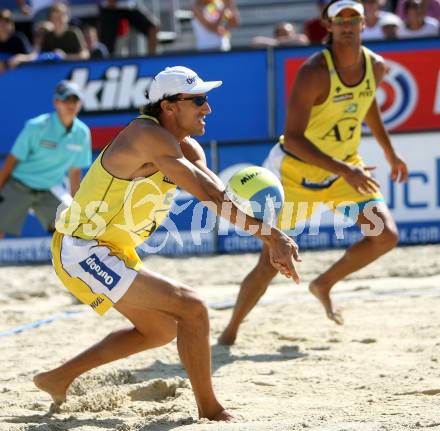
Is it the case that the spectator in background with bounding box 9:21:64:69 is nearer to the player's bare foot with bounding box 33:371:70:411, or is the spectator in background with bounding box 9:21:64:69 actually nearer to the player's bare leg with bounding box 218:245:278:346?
the player's bare leg with bounding box 218:245:278:346

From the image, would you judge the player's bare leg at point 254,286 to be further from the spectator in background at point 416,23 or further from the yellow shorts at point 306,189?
the spectator in background at point 416,23

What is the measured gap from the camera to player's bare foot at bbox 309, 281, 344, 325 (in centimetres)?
662

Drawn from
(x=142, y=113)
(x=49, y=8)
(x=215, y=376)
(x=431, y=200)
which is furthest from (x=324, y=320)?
(x=49, y=8)

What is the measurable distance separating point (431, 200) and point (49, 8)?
5401 mm

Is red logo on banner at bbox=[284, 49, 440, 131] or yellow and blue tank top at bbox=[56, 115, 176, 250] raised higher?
red logo on banner at bbox=[284, 49, 440, 131]

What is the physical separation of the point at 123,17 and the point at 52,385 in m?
8.16

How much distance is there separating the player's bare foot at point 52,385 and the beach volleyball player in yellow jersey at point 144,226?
0.01 metres

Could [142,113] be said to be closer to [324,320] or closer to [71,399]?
[71,399]

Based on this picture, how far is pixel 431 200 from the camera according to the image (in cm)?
1052

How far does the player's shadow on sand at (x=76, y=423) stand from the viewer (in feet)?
A: 15.4

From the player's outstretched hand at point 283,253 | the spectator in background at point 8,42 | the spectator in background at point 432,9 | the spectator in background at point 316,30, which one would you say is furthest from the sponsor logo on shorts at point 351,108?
the spectator in background at point 8,42

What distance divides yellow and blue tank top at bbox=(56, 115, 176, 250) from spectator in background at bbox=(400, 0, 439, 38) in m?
7.46

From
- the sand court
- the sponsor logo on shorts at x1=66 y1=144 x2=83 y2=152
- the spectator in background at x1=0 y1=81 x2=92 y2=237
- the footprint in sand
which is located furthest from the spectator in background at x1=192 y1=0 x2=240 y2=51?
the footprint in sand

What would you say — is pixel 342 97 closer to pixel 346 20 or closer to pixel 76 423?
pixel 346 20
